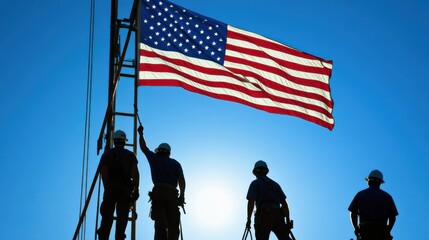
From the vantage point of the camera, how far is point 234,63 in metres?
19.3

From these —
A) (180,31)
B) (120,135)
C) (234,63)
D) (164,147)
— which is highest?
(180,31)

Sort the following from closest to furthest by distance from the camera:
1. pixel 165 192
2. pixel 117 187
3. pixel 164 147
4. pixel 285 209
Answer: pixel 117 187, pixel 165 192, pixel 164 147, pixel 285 209

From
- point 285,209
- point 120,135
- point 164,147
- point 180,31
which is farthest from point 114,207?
point 180,31

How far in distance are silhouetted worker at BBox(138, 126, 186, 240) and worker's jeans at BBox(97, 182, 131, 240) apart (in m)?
0.51

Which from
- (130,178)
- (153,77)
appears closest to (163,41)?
(153,77)

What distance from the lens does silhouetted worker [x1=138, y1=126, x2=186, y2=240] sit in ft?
45.6

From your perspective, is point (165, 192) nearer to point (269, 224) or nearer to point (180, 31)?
point (269, 224)

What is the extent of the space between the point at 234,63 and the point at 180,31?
140 centimetres

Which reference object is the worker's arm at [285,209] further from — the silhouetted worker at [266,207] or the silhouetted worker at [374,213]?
the silhouetted worker at [374,213]

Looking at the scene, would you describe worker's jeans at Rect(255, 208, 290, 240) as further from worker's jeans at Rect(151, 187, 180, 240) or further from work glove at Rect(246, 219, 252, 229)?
worker's jeans at Rect(151, 187, 180, 240)

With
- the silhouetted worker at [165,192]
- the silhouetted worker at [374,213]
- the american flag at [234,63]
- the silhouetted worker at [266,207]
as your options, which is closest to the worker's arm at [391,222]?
the silhouetted worker at [374,213]

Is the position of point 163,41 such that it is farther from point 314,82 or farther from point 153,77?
point 314,82

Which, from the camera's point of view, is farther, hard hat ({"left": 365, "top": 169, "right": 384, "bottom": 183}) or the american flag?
the american flag

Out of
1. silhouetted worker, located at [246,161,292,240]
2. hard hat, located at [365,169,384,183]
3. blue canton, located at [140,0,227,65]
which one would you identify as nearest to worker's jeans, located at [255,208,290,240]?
silhouetted worker, located at [246,161,292,240]
